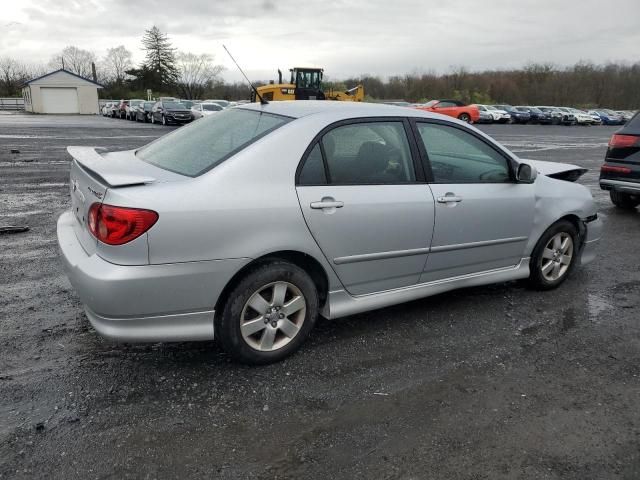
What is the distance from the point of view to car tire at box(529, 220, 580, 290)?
450cm

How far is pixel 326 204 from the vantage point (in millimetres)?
3221

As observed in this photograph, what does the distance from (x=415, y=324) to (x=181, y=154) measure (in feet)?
6.86

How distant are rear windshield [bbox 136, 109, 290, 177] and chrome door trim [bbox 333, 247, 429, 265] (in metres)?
0.94

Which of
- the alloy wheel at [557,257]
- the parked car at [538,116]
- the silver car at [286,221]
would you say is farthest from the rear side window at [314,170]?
the parked car at [538,116]

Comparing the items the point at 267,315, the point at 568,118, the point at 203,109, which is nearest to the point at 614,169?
the point at 267,315

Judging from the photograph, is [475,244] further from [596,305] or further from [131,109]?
[131,109]

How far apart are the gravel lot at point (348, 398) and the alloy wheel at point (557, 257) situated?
379 millimetres

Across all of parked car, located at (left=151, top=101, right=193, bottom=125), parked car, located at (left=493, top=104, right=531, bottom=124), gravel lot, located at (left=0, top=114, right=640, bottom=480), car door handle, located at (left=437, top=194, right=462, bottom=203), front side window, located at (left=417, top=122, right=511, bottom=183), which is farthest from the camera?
parked car, located at (left=493, top=104, right=531, bottom=124)

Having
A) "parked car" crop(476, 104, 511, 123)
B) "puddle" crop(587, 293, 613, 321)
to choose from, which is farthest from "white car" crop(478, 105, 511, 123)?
"puddle" crop(587, 293, 613, 321)

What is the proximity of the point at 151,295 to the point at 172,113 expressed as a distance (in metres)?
30.8

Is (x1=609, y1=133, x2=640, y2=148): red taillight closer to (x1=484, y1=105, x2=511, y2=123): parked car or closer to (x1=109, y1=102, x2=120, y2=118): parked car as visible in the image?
(x1=484, y1=105, x2=511, y2=123): parked car

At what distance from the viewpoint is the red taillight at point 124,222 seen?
272cm

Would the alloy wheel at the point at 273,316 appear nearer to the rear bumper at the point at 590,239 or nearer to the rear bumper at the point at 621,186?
the rear bumper at the point at 590,239

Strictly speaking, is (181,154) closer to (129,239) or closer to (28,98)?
(129,239)
